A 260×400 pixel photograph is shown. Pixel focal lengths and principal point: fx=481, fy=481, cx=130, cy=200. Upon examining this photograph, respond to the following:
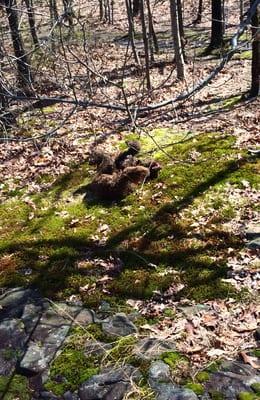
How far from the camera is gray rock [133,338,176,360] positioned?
18.2ft

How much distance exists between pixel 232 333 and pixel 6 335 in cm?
287

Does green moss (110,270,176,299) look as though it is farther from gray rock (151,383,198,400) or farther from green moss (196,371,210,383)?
gray rock (151,383,198,400)

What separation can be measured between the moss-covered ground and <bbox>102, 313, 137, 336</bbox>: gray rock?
429mm

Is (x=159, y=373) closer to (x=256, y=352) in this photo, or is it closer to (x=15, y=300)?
(x=256, y=352)

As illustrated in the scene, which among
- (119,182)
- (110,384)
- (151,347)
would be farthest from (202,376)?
(119,182)

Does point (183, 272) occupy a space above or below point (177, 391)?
below

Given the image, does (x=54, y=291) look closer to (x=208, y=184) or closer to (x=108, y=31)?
(x=208, y=184)

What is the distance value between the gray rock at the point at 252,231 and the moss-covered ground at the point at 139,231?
8.8 inches

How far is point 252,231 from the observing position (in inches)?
307

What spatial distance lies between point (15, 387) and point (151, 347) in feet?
5.28

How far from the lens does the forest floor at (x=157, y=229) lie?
6.31 meters

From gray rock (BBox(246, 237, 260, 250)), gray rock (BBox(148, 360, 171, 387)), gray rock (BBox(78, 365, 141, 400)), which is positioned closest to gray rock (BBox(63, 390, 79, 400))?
gray rock (BBox(78, 365, 141, 400))

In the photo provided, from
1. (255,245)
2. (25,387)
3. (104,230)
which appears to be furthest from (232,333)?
(104,230)

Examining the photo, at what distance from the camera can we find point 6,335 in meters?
6.22
